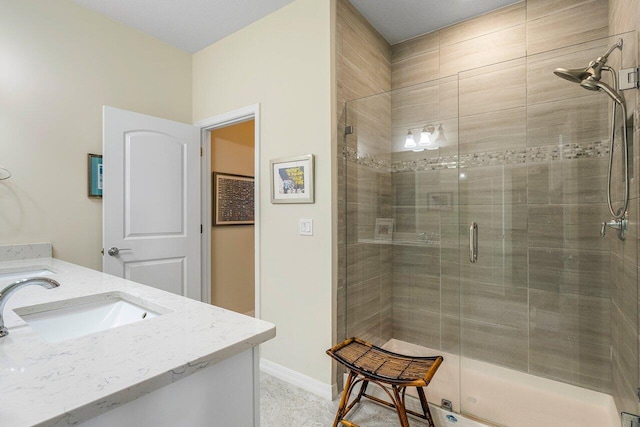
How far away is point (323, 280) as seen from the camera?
6.93 ft

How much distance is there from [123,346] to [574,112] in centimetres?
243

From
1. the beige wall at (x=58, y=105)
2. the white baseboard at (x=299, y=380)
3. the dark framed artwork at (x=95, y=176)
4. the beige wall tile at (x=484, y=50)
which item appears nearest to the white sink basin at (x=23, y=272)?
the beige wall at (x=58, y=105)

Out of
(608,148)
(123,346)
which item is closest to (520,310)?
(608,148)

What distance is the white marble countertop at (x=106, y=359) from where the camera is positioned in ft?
1.88

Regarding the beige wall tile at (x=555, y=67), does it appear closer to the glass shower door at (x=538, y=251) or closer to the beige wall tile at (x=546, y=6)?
the glass shower door at (x=538, y=251)

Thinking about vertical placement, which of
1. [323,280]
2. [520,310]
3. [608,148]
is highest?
[608,148]

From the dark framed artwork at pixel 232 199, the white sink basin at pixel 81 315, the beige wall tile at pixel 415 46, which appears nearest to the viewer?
the white sink basin at pixel 81 315

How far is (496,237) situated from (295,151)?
1486 mm

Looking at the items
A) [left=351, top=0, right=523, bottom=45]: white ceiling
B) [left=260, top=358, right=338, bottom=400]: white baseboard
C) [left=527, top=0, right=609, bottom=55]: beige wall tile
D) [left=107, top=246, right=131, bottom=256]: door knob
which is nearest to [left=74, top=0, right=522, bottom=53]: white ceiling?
[left=351, top=0, right=523, bottom=45]: white ceiling

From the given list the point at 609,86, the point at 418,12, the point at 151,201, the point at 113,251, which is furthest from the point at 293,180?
the point at 609,86

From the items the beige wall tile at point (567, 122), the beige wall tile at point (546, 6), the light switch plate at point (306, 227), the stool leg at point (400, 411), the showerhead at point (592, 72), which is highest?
the beige wall tile at point (546, 6)

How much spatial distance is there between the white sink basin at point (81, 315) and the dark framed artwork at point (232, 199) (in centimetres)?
183

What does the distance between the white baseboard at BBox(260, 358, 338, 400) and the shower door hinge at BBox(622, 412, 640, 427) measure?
1.43 m

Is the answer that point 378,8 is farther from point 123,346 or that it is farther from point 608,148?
point 123,346
